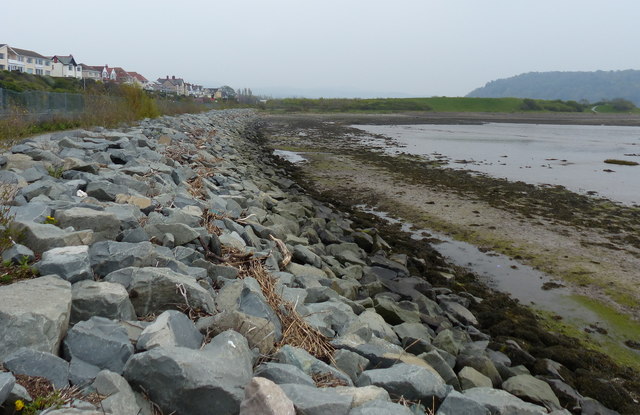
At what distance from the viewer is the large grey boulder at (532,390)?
3.78 meters

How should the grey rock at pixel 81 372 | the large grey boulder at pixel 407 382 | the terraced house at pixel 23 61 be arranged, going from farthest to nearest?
the terraced house at pixel 23 61, the large grey boulder at pixel 407 382, the grey rock at pixel 81 372

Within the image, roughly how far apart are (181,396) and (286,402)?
479 mm

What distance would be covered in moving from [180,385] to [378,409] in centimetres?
93

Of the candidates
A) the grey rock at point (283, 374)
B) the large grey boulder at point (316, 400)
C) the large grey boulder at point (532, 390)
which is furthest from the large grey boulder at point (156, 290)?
the large grey boulder at point (532, 390)

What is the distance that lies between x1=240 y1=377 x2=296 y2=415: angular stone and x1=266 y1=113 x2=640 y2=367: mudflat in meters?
5.35

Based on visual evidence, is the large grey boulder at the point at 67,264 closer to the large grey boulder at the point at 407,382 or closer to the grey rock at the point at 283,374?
the grey rock at the point at 283,374

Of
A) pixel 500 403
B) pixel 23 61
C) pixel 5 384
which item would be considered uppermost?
pixel 23 61

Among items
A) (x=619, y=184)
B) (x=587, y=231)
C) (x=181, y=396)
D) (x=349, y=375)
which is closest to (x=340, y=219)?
(x=587, y=231)

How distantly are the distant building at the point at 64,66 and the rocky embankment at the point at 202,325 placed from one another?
7958cm

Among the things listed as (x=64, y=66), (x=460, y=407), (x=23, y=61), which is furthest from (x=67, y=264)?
(x=64, y=66)

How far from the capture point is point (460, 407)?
2.65 meters

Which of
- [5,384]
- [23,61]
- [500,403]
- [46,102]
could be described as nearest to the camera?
[5,384]

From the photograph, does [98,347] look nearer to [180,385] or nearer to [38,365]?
[38,365]

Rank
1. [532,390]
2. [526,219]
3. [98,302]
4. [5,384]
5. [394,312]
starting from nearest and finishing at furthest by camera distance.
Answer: [5,384] → [98,302] → [532,390] → [394,312] → [526,219]
